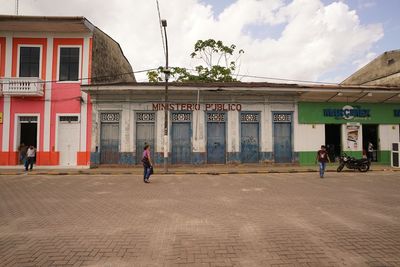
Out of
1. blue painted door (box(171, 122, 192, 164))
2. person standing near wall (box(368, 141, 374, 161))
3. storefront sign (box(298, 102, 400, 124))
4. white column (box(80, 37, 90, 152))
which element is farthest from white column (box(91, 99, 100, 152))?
person standing near wall (box(368, 141, 374, 161))

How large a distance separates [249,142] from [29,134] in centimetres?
1472

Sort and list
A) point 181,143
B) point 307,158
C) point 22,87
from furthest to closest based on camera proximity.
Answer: point 307,158
point 181,143
point 22,87

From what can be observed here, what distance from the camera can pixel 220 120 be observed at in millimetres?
17641

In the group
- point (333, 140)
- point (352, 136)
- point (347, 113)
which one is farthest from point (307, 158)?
point (347, 113)

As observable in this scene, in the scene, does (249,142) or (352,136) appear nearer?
(249,142)

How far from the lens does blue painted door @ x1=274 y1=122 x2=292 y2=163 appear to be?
17812 millimetres

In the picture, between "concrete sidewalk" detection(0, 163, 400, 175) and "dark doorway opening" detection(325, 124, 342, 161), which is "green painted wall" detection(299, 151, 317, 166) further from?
"dark doorway opening" detection(325, 124, 342, 161)

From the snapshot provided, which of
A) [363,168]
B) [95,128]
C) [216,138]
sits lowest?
[363,168]

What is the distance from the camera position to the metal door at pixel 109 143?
56.3ft

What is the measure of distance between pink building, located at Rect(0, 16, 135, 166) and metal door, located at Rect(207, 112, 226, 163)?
7744 mm

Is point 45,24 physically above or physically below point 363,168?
above

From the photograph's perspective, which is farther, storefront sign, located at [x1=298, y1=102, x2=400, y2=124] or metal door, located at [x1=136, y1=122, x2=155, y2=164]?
storefront sign, located at [x1=298, y1=102, x2=400, y2=124]

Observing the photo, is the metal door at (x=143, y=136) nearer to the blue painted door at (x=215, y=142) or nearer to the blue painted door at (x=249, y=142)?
the blue painted door at (x=215, y=142)

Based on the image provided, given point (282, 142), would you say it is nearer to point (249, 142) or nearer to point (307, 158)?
point (307, 158)
